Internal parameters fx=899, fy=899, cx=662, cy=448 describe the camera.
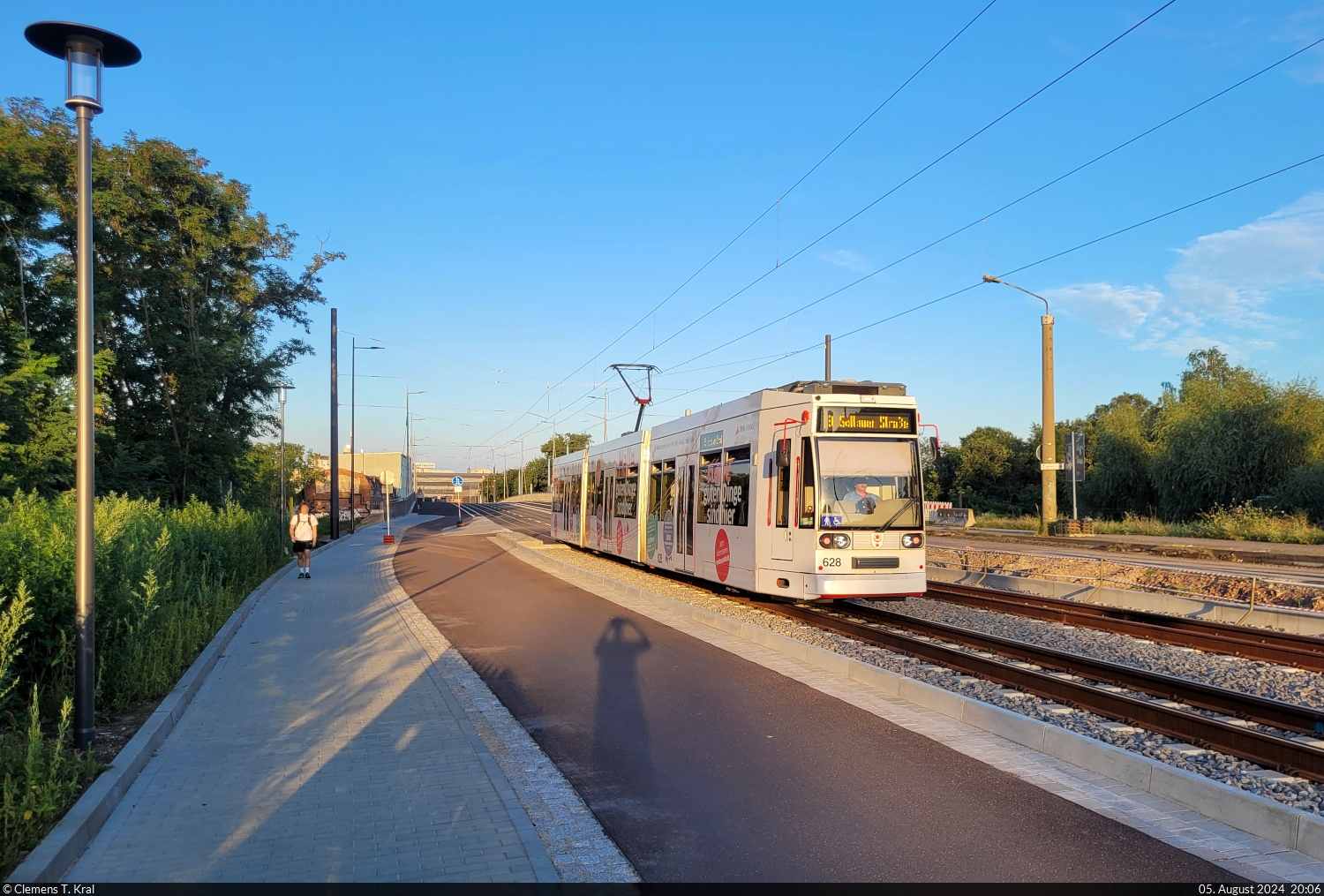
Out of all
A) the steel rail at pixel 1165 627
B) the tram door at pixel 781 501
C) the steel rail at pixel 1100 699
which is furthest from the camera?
the tram door at pixel 781 501

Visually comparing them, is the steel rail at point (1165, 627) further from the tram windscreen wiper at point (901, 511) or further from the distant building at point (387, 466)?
the distant building at point (387, 466)

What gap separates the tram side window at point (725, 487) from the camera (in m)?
14.9

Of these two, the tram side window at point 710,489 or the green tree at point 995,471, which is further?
the green tree at point 995,471

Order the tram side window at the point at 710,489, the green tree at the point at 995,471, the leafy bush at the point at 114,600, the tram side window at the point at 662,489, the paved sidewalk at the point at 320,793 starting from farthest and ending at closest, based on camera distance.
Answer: the green tree at the point at 995,471 < the tram side window at the point at 662,489 < the tram side window at the point at 710,489 < the leafy bush at the point at 114,600 < the paved sidewalk at the point at 320,793

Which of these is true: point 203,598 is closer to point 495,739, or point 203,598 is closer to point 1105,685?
point 495,739

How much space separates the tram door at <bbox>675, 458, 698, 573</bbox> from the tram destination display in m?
4.52

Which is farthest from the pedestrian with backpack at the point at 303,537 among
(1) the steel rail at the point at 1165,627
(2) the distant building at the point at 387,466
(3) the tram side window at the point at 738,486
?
(2) the distant building at the point at 387,466

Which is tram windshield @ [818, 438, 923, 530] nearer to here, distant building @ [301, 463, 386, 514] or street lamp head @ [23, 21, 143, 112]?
street lamp head @ [23, 21, 143, 112]

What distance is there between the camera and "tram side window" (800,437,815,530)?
1312 cm

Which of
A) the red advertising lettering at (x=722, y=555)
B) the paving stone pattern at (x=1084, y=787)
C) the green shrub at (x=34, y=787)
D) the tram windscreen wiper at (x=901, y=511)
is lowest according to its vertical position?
the paving stone pattern at (x=1084, y=787)

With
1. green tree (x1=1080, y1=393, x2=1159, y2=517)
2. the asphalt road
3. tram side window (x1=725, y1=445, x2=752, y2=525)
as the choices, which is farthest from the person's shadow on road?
green tree (x1=1080, y1=393, x2=1159, y2=517)

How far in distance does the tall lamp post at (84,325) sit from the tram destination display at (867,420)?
9392mm

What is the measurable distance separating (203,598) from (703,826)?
31.5ft

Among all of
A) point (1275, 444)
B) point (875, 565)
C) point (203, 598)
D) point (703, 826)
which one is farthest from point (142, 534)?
point (1275, 444)
